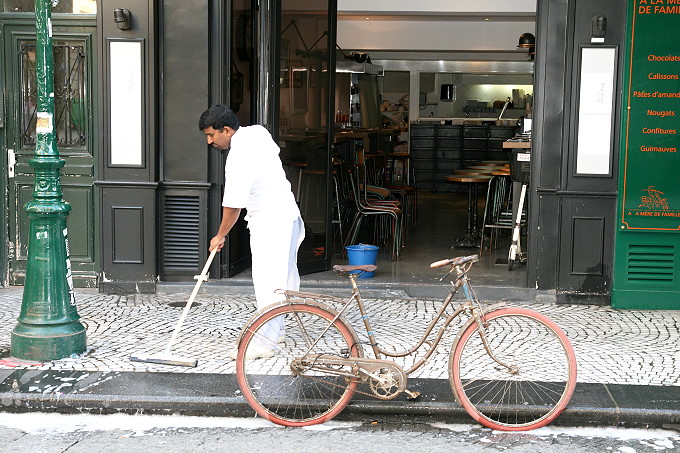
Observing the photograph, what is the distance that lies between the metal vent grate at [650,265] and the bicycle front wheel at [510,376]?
2246 mm

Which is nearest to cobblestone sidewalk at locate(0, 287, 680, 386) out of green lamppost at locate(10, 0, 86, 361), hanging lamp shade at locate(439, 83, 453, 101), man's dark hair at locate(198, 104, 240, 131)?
green lamppost at locate(10, 0, 86, 361)

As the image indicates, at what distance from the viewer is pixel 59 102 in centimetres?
866

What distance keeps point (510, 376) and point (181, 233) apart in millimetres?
4120

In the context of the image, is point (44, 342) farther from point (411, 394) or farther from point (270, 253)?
point (411, 394)

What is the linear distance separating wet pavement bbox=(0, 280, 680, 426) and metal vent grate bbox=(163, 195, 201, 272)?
0.85ft

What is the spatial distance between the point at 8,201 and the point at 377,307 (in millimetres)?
3718

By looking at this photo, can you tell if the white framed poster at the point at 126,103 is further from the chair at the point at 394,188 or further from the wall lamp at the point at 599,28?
the chair at the point at 394,188

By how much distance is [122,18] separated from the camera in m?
8.12

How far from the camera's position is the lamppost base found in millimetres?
6199

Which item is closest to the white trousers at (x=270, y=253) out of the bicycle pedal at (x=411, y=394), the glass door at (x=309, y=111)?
the bicycle pedal at (x=411, y=394)

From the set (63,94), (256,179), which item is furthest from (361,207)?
(256,179)

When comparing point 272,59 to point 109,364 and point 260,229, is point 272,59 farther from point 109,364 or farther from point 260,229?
point 109,364

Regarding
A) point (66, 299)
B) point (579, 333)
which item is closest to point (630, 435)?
point (579, 333)

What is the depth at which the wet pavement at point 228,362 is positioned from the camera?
5.43 m
